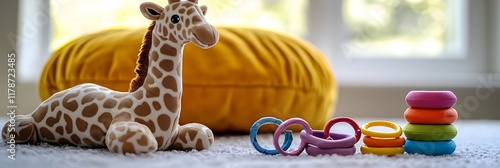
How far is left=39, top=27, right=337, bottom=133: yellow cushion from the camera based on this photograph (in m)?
1.08

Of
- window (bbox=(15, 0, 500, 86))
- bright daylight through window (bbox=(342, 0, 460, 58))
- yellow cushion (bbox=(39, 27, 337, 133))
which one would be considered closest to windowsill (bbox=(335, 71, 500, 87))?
window (bbox=(15, 0, 500, 86))

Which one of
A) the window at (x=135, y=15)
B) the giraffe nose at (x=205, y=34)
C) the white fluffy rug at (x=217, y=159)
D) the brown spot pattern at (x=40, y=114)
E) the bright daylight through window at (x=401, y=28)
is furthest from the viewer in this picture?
the bright daylight through window at (x=401, y=28)

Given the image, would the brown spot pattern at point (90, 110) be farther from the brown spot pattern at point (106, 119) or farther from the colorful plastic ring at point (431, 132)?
the colorful plastic ring at point (431, 132)

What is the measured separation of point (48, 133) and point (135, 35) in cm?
37

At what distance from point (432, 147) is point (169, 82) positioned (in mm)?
402

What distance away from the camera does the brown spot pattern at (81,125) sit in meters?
0.79

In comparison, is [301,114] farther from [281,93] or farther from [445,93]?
[445,93]

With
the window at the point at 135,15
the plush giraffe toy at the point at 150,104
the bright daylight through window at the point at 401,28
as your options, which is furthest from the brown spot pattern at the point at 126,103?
the bright daylight through window at the point at 401,28

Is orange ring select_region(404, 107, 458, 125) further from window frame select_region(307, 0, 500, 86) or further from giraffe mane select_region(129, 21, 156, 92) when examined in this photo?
window frame select_region(307, 0, 500, 86)

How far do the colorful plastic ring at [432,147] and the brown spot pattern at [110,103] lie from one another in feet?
1.48

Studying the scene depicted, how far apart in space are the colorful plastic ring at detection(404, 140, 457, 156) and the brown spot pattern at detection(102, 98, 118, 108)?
1.48 feet

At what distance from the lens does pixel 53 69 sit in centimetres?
117

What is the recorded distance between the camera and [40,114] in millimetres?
829

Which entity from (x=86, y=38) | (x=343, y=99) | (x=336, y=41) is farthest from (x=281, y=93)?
(x=336, y=41)
